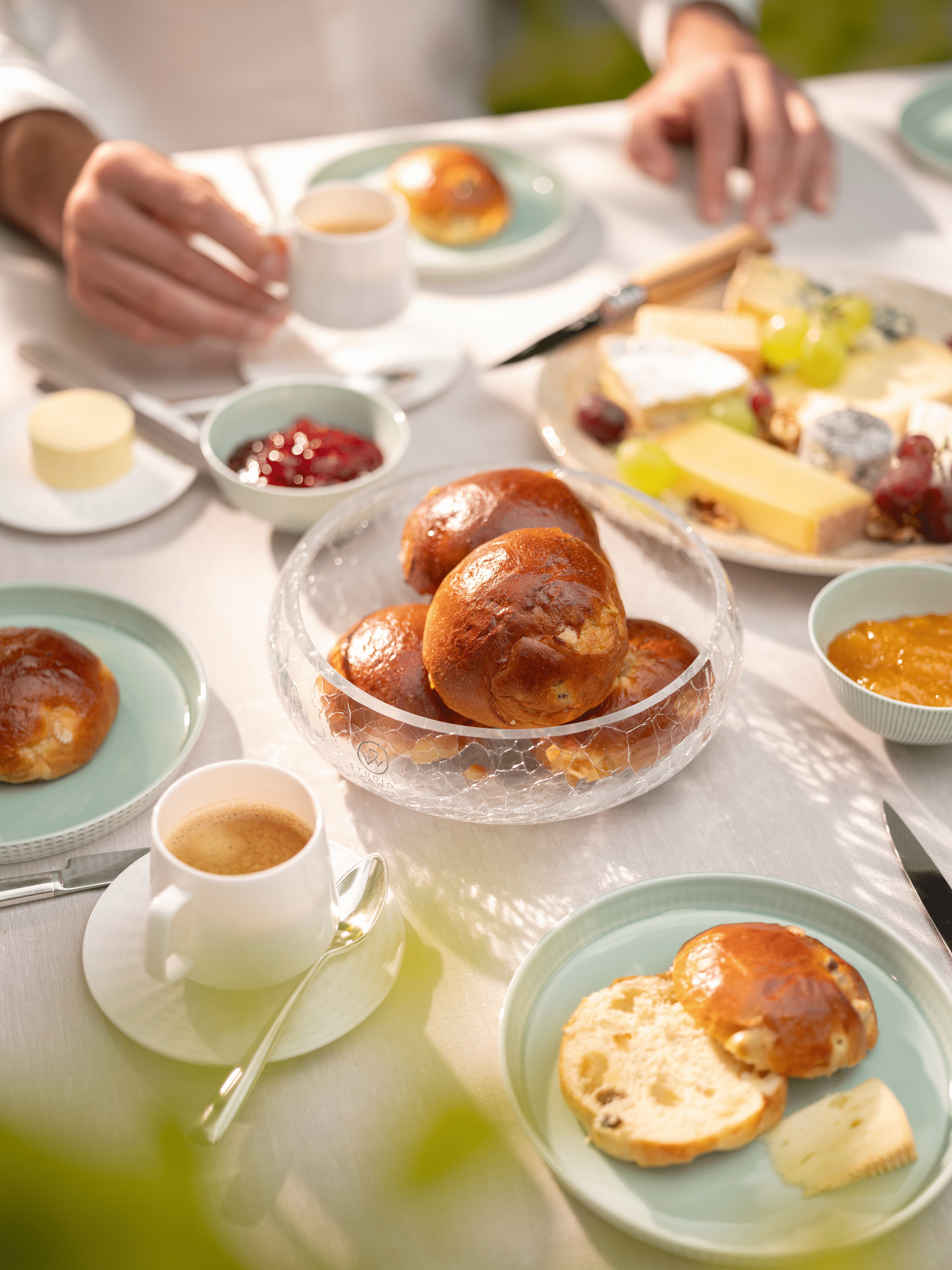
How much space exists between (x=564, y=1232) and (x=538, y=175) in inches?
66.4

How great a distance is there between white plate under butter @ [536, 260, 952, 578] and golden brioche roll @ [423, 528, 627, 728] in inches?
14.7

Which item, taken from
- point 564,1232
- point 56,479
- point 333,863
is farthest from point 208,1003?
point 56,479

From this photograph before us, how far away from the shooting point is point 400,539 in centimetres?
110

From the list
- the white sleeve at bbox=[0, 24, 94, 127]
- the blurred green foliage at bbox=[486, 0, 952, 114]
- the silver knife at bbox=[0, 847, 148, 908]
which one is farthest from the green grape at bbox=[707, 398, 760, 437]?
the blurred green foliage at bbox=[486, 0, 952, 114]

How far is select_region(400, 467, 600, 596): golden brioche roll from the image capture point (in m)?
0.93

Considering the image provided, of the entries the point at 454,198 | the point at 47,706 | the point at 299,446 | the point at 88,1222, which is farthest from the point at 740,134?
the point at 88,1222

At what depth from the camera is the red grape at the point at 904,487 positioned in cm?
116

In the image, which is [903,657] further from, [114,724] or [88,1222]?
[88,1222]

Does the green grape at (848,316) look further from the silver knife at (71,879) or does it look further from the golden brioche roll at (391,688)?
the silver knife at (71,879)

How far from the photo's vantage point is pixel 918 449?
1.21 meters

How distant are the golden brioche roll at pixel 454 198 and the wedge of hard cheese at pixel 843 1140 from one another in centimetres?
141

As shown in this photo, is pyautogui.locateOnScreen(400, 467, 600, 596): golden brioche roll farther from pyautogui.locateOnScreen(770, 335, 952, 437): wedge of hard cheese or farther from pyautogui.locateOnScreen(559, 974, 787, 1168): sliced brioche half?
pyautogui.locateOnScreen(770, 335, 952, 437): wedge of hard cheese

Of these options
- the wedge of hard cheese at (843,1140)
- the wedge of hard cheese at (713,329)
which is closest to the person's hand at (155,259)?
the wedge of hard cheese at (713,329)

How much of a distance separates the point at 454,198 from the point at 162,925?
1338 mm
